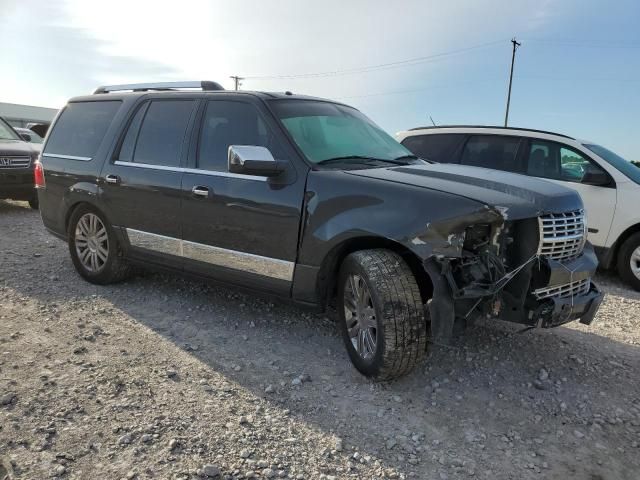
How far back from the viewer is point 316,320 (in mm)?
4551

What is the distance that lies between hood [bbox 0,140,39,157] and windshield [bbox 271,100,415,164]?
7.18 metres

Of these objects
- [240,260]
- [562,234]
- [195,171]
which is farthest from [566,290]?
[195,171]

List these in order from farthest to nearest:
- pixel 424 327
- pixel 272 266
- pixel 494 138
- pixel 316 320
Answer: pixel 494 138
pixel 316 320
pixel 272 266
pixel 424 327

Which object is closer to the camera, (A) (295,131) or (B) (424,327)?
(B) (424,327)

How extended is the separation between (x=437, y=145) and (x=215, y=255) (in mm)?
4393

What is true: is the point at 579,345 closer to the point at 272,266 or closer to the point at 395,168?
the point at 395,168

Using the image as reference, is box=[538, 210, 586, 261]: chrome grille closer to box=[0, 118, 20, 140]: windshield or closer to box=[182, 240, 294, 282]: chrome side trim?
box=[182, 240, 294, 282]: chrome side trim

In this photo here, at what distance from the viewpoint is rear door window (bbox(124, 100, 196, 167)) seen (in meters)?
4.60

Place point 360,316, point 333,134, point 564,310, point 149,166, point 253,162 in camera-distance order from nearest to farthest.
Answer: point 564,310 < point 360,316 < point 253,162 < point 333,134 < point 149,166

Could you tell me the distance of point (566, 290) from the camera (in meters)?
3.34

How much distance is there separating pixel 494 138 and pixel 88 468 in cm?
633

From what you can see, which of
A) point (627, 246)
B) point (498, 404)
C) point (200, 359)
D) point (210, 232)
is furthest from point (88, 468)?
point (627, 246)

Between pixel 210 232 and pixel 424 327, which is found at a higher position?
pixel 210 232

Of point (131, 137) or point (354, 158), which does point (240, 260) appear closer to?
point (354, 158)
